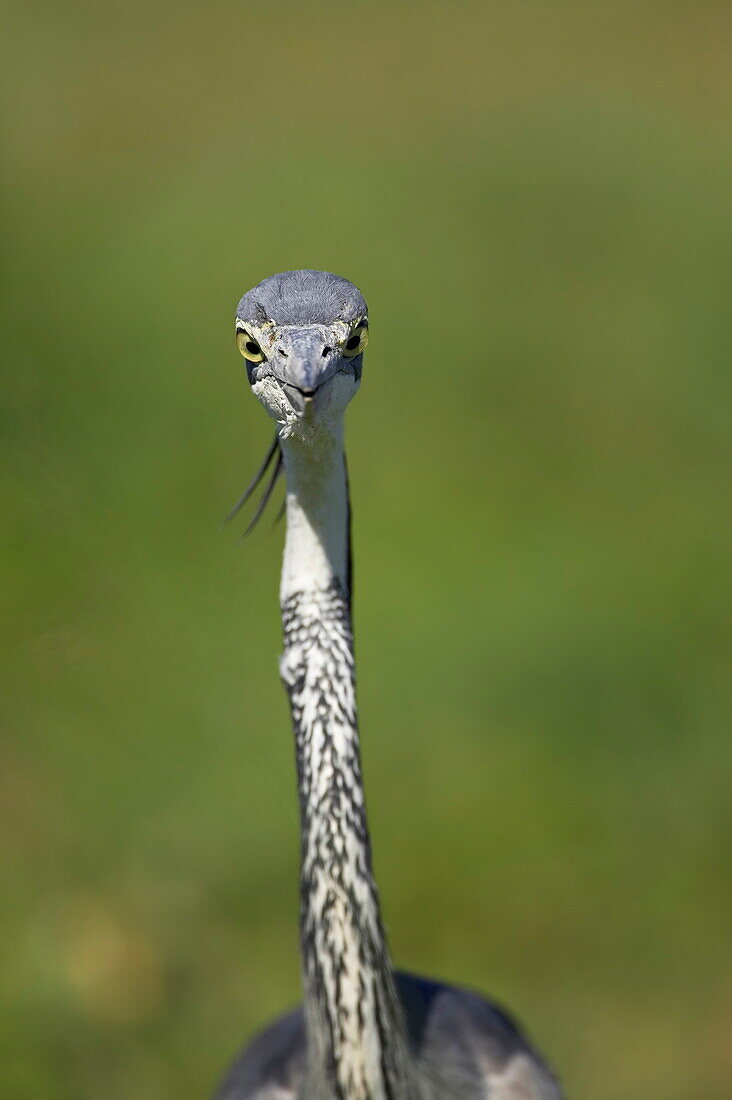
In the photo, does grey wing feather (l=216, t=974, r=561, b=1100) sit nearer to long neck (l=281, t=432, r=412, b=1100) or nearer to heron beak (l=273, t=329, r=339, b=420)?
long neck (l=281, t=432, r=412, b=1100)

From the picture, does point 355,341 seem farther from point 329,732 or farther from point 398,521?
point 398,521

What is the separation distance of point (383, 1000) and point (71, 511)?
2.41 metres

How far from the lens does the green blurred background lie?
16.9 feet

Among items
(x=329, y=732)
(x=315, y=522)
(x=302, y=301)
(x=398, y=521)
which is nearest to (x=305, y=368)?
(x=302, y=301)

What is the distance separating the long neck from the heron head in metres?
0.13

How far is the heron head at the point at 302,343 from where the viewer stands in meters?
2.43

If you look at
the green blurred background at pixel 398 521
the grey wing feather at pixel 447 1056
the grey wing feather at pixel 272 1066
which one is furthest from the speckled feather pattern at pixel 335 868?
the green blurred background at pixel 398 521

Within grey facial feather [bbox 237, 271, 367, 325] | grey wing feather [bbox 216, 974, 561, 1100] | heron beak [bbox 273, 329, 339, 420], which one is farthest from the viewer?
grey wing feather [bbox 216, 974, 561, 1100]

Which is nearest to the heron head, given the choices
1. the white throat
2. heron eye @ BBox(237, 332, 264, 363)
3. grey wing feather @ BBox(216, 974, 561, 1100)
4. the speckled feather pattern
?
heron eye @ BBox(237, 332, 264, 363)

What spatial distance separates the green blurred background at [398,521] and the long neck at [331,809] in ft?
6.26

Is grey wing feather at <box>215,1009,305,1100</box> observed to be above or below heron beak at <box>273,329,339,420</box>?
below

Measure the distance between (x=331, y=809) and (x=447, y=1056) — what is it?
38.2 inches

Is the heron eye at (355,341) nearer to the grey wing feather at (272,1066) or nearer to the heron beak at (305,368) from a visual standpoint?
the heron beak at (305,368)

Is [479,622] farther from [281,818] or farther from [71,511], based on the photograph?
[71,511]
